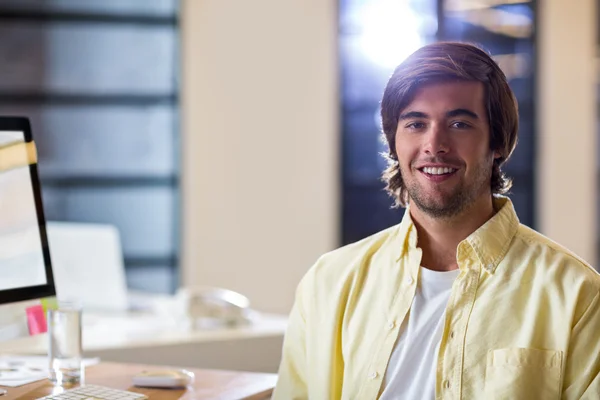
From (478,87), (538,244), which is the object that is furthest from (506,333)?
(478,87)

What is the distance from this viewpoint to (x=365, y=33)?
5.33m

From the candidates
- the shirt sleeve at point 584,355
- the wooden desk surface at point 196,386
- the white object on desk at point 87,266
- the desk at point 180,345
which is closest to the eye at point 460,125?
the shirt sleeve at point 584,355

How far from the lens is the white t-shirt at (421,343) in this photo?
63.3 inches

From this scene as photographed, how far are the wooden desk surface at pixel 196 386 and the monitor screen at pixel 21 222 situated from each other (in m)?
0.19

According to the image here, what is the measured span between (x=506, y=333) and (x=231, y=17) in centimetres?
384

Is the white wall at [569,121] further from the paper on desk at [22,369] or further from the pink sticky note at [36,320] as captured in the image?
the pink sticky note at [36,320]

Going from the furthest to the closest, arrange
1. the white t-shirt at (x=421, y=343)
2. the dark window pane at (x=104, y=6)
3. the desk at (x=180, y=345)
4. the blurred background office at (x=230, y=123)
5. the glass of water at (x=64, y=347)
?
the blurred background office at (x=230, y=123) < the dark window pane at (x=104, y=6) < the desk at (x=180, y=345) < the glass of water at (x=64, y=347) < the white t-shirt at (x=421, y=343)

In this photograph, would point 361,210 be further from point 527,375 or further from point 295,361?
point 527,375

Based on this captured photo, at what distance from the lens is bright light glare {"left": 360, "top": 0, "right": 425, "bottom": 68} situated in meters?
5.33

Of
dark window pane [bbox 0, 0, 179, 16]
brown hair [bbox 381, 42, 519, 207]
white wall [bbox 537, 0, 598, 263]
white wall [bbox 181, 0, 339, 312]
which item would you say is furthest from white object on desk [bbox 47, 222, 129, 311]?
white wall [bbox 537, 0, 598, 263]

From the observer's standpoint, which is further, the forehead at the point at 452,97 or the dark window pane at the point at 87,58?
the dark window pane at the point at 87,58

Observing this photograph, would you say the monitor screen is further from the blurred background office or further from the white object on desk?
the blurred background office

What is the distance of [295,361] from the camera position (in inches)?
71.2

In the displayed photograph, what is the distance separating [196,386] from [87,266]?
133 cm
